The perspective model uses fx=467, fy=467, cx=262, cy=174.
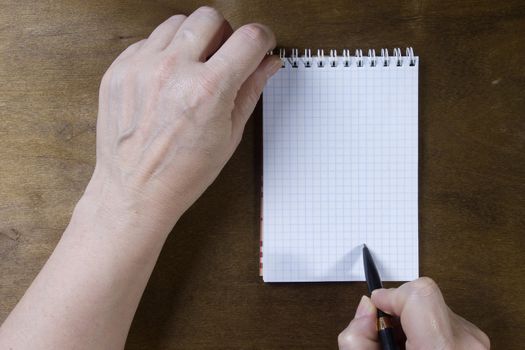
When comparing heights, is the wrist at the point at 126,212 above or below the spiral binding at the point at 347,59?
below

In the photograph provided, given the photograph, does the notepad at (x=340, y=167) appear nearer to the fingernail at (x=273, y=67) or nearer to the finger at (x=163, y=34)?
the fingernail at (x=273, y=67)

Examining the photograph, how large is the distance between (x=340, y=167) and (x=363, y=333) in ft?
0.77

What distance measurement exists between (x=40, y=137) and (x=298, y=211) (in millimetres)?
389

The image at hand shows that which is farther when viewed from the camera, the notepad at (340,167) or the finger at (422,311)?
the notepad at (340,167)

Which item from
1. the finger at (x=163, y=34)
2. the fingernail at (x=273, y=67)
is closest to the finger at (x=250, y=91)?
the fingernail at (x=273, y=67)

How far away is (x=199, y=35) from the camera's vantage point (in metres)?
0.58

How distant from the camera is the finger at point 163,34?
60cm

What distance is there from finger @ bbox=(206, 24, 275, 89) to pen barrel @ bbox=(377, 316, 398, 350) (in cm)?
33

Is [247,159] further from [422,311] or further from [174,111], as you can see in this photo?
[422,311]

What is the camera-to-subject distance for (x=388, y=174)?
68cm

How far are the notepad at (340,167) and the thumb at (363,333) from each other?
0.11 meters

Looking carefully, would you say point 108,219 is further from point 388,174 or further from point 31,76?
point 388,174

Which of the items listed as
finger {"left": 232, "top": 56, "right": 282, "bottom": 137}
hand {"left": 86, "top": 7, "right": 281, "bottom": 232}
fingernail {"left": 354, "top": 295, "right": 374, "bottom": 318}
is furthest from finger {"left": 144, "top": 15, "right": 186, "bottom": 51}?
fingernail {"left": 354, "top": 295, "right": 374, "bottom": 318}

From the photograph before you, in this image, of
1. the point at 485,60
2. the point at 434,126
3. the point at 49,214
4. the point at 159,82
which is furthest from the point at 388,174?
Answer: the point at 49,214
